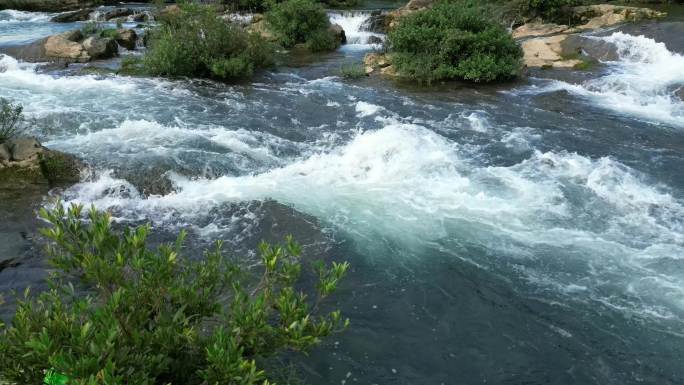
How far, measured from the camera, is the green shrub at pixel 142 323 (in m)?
3.39

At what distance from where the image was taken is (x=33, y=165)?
383 inches

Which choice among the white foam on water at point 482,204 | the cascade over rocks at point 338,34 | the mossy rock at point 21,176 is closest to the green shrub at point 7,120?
the mossy rock at point 21,176

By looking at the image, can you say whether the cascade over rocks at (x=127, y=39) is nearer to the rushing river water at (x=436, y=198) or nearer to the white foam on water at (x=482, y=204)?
the rushing river water at (x=436, y=198)

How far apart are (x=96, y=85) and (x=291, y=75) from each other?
20.0 feet

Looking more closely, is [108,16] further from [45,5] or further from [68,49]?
[68,49]

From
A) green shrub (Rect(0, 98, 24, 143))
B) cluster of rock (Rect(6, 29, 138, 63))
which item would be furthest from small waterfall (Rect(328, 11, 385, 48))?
green shrub (Rect(0, 98, 24, 143))

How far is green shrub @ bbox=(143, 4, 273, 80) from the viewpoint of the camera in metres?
16.9

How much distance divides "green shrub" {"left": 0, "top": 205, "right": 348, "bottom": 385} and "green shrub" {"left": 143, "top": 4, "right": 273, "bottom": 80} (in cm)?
1353

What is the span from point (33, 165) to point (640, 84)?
15.9 meters

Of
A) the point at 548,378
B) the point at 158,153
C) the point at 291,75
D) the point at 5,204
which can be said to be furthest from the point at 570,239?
the point at 291,75

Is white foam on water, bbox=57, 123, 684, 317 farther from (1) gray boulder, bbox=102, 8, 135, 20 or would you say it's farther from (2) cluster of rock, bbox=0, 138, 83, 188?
(1) gray boulder, bbox=102, 8, 135, 20

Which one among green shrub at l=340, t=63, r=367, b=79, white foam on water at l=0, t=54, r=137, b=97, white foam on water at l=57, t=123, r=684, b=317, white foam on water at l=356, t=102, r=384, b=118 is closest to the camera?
white foam on water at l=57, t=123, r=684, b=317

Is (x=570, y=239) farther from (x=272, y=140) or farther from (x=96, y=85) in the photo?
(x=96, y=85)

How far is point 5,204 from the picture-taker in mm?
9031
